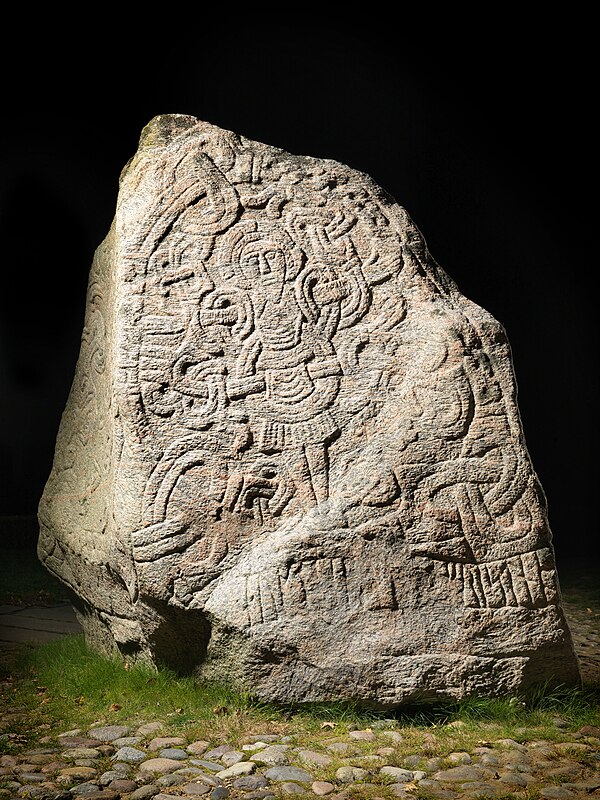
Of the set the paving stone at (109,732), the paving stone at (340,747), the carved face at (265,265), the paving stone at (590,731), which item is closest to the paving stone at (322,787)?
the paving stone at (340,747)

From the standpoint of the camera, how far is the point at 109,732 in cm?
386

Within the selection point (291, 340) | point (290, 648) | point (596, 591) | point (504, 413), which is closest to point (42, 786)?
point (290, 648)

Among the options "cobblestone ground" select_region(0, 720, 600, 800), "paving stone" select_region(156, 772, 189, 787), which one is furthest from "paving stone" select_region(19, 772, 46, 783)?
"paving stone" select_region(156, 772, 189, 787)

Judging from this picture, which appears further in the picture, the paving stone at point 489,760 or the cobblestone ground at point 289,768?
the paving stone at point 489,760

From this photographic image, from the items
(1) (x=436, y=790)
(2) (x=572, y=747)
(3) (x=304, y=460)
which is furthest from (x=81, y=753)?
(2) (x=572, y=747)

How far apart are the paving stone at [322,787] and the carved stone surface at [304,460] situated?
609mm

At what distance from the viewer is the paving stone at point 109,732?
381 cm

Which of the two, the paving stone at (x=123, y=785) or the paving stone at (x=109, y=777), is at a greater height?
the paving stone at (x=109, y=777)

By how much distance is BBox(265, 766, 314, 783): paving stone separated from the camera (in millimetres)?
3408

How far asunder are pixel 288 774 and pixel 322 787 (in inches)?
6.3

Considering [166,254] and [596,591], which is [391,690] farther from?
[596,591]

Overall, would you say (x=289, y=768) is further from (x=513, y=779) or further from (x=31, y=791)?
(x=31, y=791)

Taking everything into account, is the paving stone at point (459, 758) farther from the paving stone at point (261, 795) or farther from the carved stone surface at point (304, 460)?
the paving stone at point (261, 795)

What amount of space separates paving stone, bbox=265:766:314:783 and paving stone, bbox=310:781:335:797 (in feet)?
0.15
